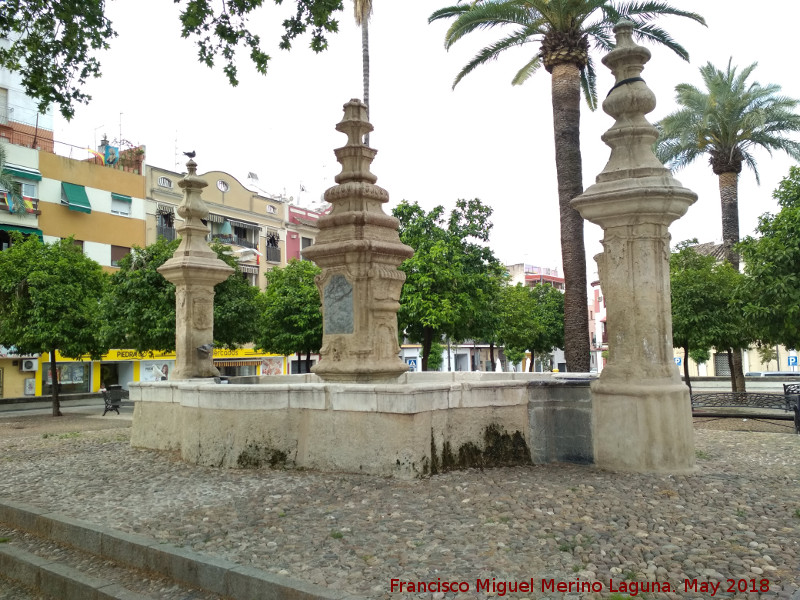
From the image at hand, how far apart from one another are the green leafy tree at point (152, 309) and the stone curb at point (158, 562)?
16.1 metres

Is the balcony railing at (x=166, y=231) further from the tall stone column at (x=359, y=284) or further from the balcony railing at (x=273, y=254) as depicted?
the tall stone column at (x=359, y=284)

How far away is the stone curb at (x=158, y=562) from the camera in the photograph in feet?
12.6

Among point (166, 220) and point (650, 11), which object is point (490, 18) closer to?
point (650, 11)

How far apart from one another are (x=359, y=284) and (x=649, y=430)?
13.5 ft

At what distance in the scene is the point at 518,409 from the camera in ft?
26.0

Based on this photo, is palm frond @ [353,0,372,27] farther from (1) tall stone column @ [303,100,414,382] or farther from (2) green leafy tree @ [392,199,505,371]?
(1) tall stone column @ [303,100,414,382]

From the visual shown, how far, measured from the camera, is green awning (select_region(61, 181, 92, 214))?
32.6m

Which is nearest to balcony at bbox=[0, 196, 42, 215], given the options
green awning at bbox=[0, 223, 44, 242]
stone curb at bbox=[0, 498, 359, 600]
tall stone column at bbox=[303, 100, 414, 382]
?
green awning at bbox=[0, 223, 44, 242]

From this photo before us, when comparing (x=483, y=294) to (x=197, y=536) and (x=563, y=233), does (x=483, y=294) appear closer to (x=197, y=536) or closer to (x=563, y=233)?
(x=563, y=233)

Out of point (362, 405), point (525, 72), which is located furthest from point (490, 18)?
point (362, 405)

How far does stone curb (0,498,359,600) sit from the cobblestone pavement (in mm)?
163

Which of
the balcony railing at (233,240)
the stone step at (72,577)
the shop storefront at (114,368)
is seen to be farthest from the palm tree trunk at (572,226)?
the balcony railing at (233,240)

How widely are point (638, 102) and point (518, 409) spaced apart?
13.2ft

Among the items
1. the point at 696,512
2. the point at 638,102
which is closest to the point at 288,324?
the point at 638,102
